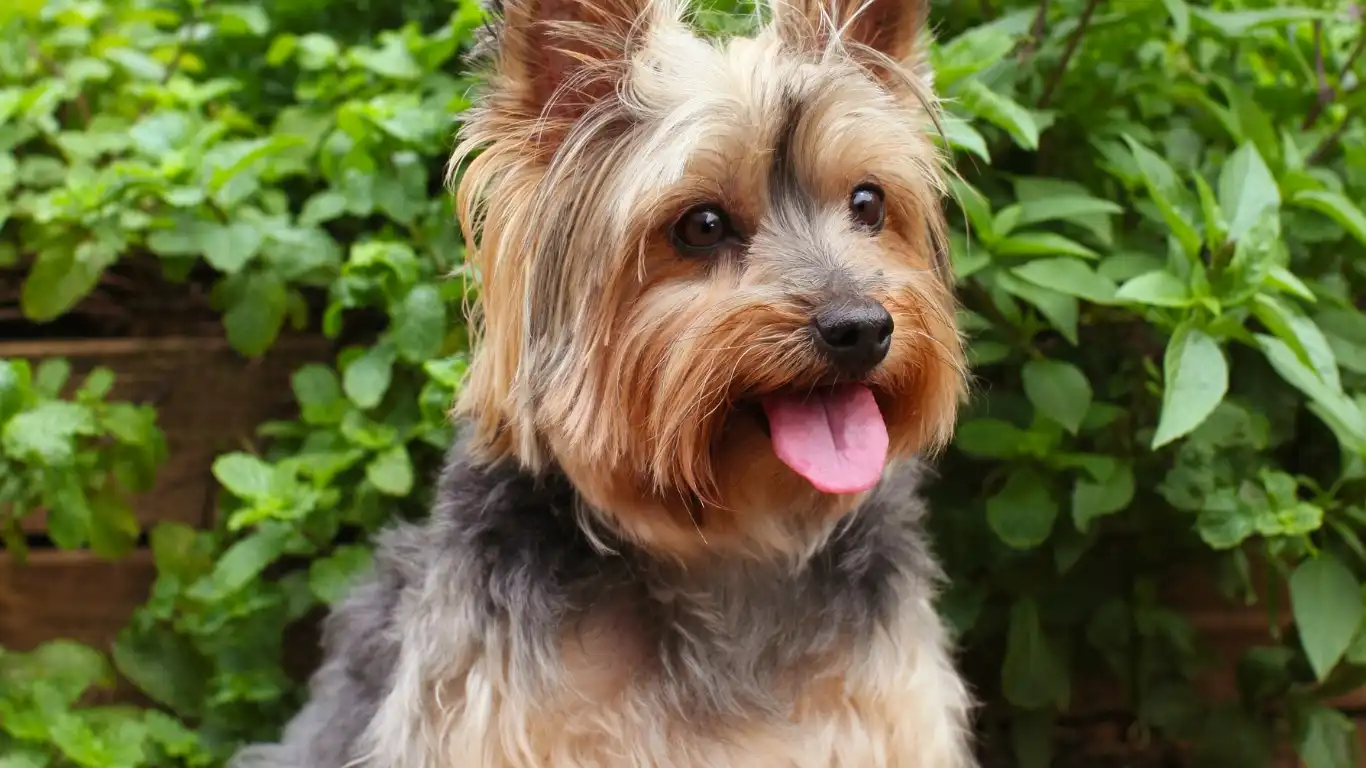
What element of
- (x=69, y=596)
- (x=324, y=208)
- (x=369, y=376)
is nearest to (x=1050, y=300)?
(x=369, y=376)

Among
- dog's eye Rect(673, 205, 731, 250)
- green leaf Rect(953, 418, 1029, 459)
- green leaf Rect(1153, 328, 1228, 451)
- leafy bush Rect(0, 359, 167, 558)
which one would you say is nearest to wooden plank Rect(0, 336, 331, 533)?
leafy bush Rect(0, 359, 167, 558)

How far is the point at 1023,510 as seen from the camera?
1791 mm

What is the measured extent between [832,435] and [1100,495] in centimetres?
71

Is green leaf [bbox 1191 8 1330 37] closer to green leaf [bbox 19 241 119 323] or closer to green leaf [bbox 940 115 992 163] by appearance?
green leaf [bbox 940 115 992 163]

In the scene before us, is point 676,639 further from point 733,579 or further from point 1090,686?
point 1090,686

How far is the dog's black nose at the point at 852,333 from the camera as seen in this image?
1189 mm

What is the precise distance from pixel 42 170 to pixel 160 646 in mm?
959

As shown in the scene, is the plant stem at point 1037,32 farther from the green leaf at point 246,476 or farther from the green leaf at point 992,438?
the green leaf at point 246,476

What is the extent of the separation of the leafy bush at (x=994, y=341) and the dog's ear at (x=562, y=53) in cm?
35

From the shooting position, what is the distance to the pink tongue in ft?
4.08

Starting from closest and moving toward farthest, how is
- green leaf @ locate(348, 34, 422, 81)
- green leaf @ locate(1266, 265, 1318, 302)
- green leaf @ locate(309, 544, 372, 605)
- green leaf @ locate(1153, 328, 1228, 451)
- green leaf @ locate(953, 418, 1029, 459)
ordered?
1. green leaf @ locate(1153, 328, 1228, 451)
2. green leaf @ locate(1266, 265, 1318, 302)
3. green leaf @ locate(953, 418, 1029, 459)
4. green leaf @ locate(309, 544, 372, 605)
5. green leaf @ locate(348, 34, 422, 81)

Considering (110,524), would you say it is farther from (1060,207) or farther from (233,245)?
(1060,207)

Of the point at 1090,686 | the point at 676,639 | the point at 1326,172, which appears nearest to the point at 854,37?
the point at 676,639

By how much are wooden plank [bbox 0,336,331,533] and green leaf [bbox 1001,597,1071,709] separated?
1.52 meters
